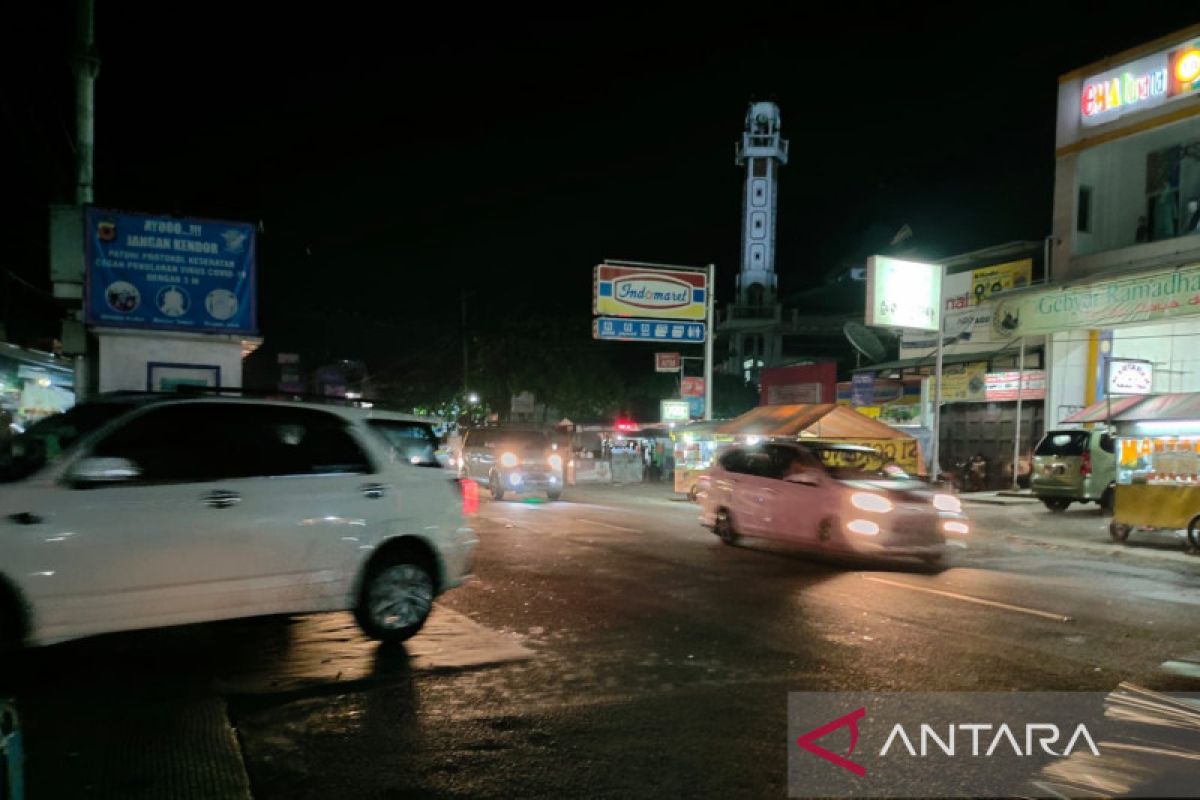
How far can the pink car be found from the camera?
11445 mm

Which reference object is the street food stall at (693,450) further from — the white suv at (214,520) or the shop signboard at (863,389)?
the white suv at (214,520)

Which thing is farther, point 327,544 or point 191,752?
point 327,544

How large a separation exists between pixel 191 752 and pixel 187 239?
11.8 meters

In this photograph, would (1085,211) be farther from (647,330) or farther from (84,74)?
(84,74)

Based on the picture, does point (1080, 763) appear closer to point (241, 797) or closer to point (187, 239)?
point (241, 797)

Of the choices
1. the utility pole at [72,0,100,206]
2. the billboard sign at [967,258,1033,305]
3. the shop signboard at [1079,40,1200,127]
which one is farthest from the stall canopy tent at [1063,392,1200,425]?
the utility pole at [72,0,100,206]

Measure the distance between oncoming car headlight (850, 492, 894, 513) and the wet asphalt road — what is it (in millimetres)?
794

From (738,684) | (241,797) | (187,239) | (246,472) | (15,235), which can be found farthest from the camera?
(15,235)

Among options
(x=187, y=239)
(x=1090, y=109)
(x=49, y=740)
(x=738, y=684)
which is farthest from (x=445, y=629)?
(x=1090, y=109)

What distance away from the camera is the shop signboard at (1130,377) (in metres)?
18.0

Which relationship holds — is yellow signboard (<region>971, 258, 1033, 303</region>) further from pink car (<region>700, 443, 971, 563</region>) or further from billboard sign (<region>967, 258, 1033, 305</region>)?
pink car (<region>700, 443, 971, 563</region>)

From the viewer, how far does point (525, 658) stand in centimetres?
648

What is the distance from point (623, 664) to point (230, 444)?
3269 millimetres

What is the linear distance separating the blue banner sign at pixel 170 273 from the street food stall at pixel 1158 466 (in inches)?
591
